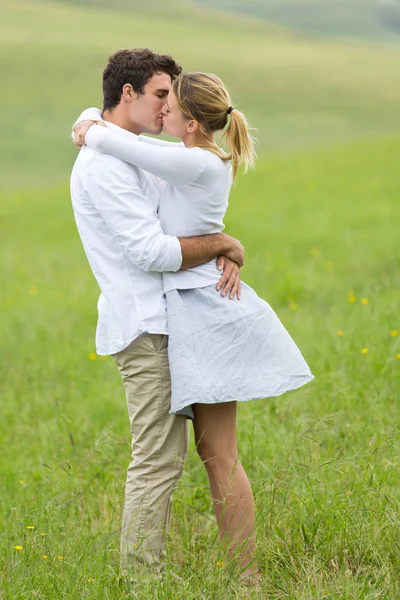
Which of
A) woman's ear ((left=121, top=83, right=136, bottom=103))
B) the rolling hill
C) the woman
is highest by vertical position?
the rolling hill

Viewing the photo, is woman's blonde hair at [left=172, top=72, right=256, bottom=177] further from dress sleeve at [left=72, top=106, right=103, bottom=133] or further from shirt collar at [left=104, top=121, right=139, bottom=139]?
dress sleeve at [left=72, top=106, right=103, bottom=133]

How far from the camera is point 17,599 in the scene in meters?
3.03

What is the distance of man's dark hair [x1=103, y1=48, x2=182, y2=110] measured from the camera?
11.0 feet

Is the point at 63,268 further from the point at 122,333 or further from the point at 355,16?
the point at 355,16

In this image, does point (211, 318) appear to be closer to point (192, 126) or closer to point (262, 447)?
point (192, 126)

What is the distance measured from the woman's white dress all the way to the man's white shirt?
0.19ft

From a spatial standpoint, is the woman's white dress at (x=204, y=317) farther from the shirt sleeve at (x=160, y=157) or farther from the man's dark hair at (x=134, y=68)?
the man's dark hair at (x=134, y=68)

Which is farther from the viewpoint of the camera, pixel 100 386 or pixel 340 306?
pixel 340 306

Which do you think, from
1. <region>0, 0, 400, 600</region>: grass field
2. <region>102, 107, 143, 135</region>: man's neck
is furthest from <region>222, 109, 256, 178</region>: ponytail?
<region>0, 0, 400, 600</region>: grass field

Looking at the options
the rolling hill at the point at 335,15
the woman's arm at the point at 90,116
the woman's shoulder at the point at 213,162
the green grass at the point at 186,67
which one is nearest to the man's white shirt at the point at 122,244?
the woman's arm at the point at 90,116

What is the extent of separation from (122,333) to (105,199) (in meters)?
0.48

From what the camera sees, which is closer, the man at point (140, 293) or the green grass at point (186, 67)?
the man at point (140, 293)

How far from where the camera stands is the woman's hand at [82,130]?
10.9 ft

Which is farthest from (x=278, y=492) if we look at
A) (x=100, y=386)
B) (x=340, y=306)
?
(x=340, y=306)
